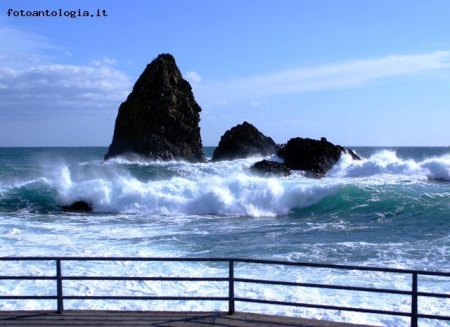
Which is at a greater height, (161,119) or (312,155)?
(161,119)

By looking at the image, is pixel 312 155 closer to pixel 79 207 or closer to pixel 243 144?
pixel 243 144

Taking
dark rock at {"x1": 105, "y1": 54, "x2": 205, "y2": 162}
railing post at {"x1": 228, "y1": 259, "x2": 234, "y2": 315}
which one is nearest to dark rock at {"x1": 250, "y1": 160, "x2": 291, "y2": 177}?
dark rock at {"x1": 105, "y1": 54, "x2": 205, "y2": 162}

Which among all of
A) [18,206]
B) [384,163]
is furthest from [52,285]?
[384,163]

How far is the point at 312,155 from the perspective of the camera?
41.8m

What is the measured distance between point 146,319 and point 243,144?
179 ft

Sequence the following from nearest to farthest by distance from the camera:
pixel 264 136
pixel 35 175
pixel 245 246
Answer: pixel 245 246 → pixel 35 175 → pixel 264 136

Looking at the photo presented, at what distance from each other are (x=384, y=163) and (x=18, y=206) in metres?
28.9


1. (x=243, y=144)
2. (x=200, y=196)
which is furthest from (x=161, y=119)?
(x=200, y=196)

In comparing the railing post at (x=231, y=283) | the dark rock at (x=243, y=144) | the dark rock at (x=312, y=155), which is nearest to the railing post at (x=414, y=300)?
the railing post at (x=231, y=283)

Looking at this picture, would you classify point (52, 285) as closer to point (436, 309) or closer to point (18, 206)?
point (436, 309)

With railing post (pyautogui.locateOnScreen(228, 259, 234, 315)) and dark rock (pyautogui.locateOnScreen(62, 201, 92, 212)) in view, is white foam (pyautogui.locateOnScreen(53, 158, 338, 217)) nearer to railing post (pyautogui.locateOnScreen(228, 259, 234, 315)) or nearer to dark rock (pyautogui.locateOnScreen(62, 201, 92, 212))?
dark rock (pyautogui.locateOnScreen(62, 201, 92, 212))

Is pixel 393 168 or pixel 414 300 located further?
pixel 393 168

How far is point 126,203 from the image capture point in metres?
24.7

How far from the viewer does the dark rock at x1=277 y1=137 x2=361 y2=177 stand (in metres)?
40.9
